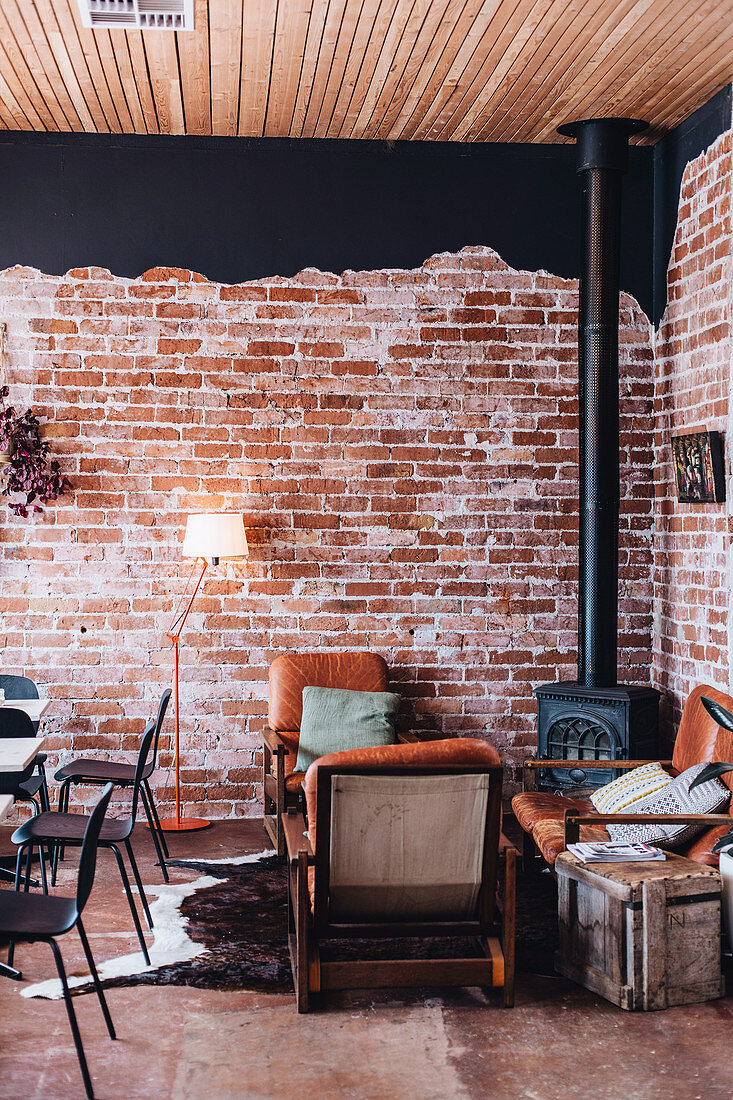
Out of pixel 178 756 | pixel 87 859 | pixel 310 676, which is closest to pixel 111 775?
pixel 178 756

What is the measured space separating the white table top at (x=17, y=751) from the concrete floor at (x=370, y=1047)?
785 mm

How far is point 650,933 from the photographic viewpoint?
12.3ft

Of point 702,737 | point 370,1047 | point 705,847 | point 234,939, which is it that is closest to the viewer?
point 370,1047

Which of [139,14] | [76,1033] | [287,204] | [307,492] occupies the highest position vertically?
[139,14]

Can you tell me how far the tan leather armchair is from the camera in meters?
5.84

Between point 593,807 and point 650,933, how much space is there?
4.38 ft

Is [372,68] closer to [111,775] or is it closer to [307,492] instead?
[307,492]

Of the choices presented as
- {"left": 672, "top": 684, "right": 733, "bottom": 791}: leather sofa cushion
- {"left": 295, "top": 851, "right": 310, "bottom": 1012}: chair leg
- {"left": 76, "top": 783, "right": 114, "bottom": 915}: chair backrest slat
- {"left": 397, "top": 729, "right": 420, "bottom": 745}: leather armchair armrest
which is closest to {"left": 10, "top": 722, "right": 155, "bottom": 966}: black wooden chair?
{"left": 295, "top": 851, "right": 310, "bottom": 1012}: chair leg

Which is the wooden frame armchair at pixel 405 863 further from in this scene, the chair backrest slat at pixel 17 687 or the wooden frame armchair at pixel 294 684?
Answer: the chair backrest slat at pixel 17 687

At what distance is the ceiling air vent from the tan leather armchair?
3.31 metres

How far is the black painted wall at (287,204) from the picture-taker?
20.6ft

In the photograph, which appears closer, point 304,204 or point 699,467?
point 699,467

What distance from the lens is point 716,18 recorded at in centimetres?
474

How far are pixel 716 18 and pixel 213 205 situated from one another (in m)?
2.97
